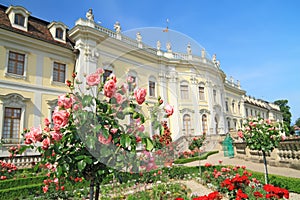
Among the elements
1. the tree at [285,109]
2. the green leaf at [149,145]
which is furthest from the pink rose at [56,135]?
the tree at [285,109]

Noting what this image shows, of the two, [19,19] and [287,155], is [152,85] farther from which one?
[19,19]

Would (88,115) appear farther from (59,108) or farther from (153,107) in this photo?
(153,107)

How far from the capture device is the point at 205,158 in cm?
1422

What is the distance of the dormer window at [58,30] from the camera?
51.8 feet

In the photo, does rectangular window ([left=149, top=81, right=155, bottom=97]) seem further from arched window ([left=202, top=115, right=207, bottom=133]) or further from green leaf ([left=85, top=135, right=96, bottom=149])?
green leaf ([left=85, top=135, right=96, bottom=149])

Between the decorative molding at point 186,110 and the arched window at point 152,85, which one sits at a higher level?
the arched window at point 152,85

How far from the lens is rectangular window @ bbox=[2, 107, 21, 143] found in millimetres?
12398

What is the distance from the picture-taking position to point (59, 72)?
50.3 feet

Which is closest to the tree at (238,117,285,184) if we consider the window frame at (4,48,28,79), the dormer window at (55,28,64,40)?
the window frame at (4,48,28,79)

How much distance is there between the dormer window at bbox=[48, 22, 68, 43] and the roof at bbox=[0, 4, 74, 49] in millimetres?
283

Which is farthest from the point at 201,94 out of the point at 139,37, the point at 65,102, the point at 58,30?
the point at 58,30

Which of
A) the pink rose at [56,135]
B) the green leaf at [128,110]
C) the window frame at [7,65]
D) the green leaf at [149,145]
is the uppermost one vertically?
the window frame at [7,65]

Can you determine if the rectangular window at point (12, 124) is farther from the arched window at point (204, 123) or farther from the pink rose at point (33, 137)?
the arched window at point (204, 123)

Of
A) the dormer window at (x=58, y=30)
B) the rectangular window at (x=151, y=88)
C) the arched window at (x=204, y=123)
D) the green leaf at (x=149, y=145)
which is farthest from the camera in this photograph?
the dormer window at (x=58, y=30)
